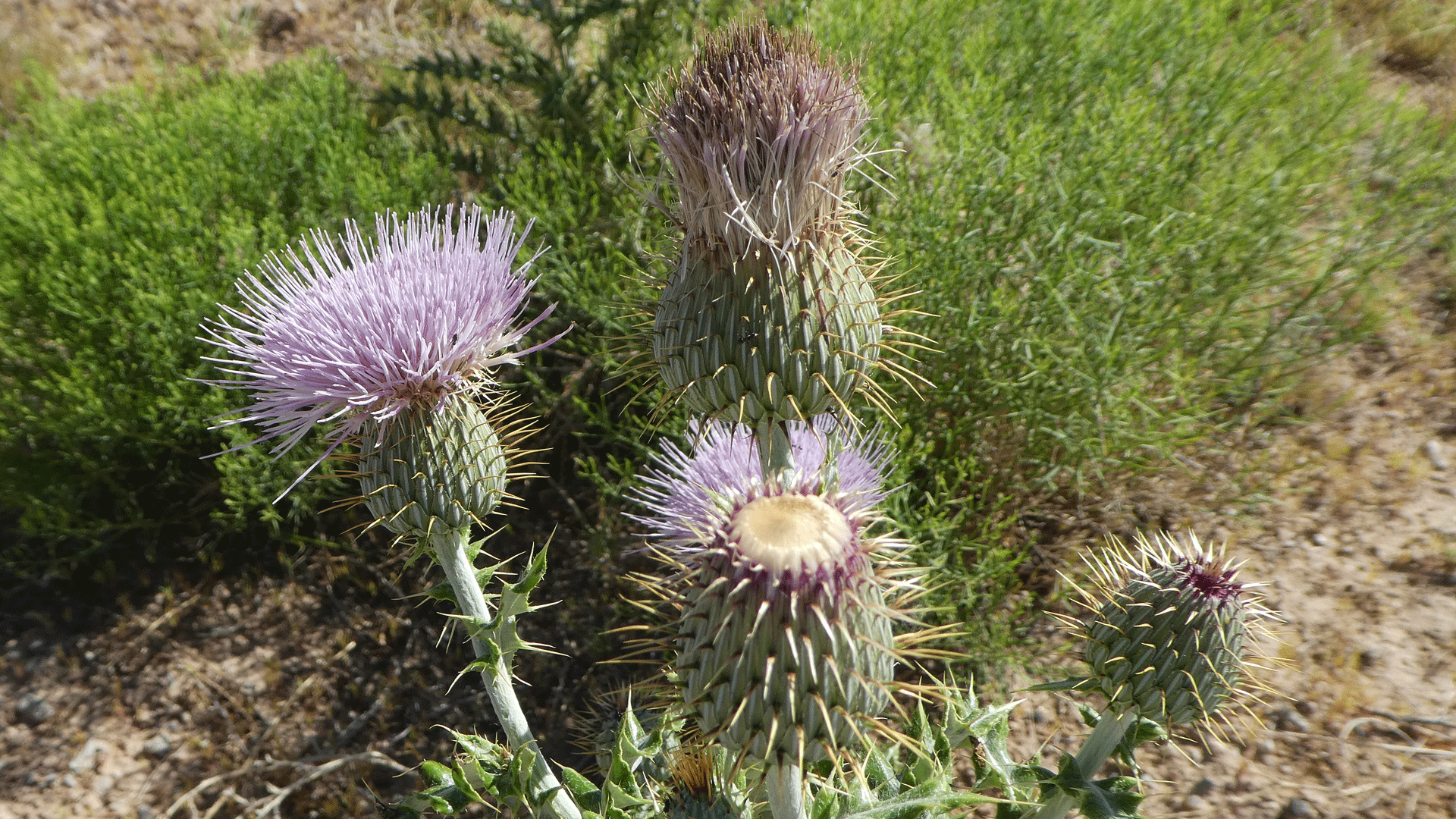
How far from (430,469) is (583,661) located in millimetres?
2380

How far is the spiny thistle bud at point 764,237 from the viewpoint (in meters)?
2.03

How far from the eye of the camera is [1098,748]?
2480mm

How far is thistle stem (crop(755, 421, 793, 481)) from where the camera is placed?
229 cm

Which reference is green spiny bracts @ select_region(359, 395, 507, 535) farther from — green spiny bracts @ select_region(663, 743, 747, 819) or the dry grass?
the dry grass

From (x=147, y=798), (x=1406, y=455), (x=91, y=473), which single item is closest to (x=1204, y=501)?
(x=1406, y=455)

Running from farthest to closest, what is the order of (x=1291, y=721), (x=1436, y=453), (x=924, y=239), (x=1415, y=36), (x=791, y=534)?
(x=1415, y=36)
(x=1436, y=453)
(x=924, y=239)
(x=1291, y=721)
(x=791, y=534)

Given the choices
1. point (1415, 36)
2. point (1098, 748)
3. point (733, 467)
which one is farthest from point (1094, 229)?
point (1415, 36)

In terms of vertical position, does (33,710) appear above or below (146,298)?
below

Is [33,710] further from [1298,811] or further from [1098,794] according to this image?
[1298,811]

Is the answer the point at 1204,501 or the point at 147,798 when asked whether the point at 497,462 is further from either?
the point at 1204,501

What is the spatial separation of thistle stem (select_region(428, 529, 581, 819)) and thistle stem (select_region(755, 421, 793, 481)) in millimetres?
834

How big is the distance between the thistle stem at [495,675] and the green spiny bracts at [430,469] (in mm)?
79

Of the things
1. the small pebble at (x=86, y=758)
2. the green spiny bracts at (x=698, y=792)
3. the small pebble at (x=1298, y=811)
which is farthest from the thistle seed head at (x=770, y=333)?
the small pebble at (x=86, y=758)

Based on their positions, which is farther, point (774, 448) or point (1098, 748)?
point (1098, 748)
